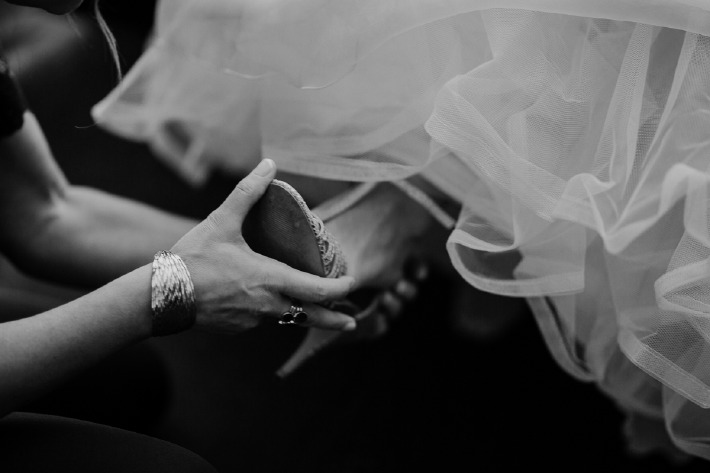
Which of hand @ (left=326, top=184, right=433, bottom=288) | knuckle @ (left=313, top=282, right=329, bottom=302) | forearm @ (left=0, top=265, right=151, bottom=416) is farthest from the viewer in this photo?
hand @ (left=326, top=184, right=433, bottom=288)

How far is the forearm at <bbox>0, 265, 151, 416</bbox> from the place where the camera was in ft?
2.00

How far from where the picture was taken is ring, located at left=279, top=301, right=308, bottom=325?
28.7 inches

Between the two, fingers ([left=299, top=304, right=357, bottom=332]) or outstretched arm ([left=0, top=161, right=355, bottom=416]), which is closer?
outstretched arm ([left=0, top=161, right=355, bottom=416])

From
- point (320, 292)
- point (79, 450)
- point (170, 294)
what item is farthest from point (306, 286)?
point (79, 450)

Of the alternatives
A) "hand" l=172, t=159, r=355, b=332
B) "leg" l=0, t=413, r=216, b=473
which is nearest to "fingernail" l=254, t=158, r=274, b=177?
"hand" l=172, t=159, r=355, b=332

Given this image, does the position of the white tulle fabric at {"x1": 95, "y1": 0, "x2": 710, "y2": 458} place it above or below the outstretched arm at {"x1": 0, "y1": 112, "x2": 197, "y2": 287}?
above

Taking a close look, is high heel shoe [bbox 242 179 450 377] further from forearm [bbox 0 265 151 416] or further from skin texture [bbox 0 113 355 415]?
forearm [bbox 0 265 151 416]

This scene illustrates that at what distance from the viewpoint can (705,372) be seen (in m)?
0.67

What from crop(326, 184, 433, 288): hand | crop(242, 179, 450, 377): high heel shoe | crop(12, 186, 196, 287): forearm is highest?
crop(242, 179, 450, 377): high heel shoe

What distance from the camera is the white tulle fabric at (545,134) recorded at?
630 millimetres

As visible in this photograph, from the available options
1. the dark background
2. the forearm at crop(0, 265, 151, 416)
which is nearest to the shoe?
the forearm at crop(0, 265, 151, 416)

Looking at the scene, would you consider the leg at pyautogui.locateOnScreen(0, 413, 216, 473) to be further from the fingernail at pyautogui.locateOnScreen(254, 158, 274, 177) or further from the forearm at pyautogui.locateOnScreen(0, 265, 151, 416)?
the fingernail at pyautogui.locateOnScreen(254, 158, 274, 177)

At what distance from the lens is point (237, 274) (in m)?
0.68

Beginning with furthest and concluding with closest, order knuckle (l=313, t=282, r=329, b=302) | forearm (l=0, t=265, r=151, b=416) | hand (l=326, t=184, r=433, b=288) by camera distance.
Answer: hand (l=326, t=184, r=433, b=288) < knuckle (l=313, t=282, r=329, b=302) < forearm (l=0, t=265, r=151, b=416)
